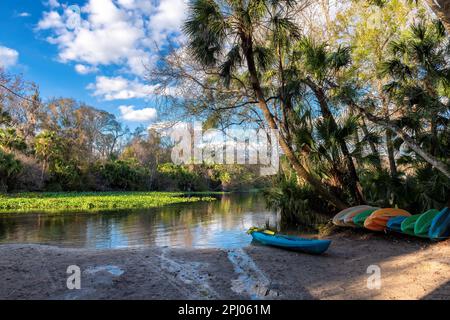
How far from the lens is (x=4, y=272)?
203 inches

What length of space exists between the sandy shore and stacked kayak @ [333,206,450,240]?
340 millimetres

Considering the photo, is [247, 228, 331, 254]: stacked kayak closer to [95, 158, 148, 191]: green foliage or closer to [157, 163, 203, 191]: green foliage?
[95, 158, 148, 191]: green foliage

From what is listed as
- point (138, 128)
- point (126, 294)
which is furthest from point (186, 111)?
point (138, 128)

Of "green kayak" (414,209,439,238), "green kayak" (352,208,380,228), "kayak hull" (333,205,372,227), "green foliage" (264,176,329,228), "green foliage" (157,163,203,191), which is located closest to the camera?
"green kayak" (414,209,439,238)

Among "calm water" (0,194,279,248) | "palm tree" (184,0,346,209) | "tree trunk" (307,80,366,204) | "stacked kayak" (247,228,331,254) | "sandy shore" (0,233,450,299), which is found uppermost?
"palm tree" (184,0,346,209)

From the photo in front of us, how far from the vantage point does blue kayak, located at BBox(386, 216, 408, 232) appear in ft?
26.2

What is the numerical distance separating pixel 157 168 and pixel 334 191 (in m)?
40.8

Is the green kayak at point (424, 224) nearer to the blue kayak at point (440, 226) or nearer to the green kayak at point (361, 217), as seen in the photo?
the blue kayak at point (440, 226)

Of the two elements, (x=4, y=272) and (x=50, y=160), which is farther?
(x=50, y=160)

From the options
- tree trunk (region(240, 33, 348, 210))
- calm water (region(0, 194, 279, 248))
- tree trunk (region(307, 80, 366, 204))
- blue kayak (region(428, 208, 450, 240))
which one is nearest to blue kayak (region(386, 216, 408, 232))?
blue kayak (region(428, 208, 450, 240))

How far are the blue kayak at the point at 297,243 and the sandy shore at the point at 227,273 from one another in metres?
0.18

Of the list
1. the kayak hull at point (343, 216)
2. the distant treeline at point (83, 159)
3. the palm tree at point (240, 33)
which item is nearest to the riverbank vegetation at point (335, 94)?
the palm tree at point (240, 33)

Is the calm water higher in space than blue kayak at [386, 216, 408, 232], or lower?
lower
